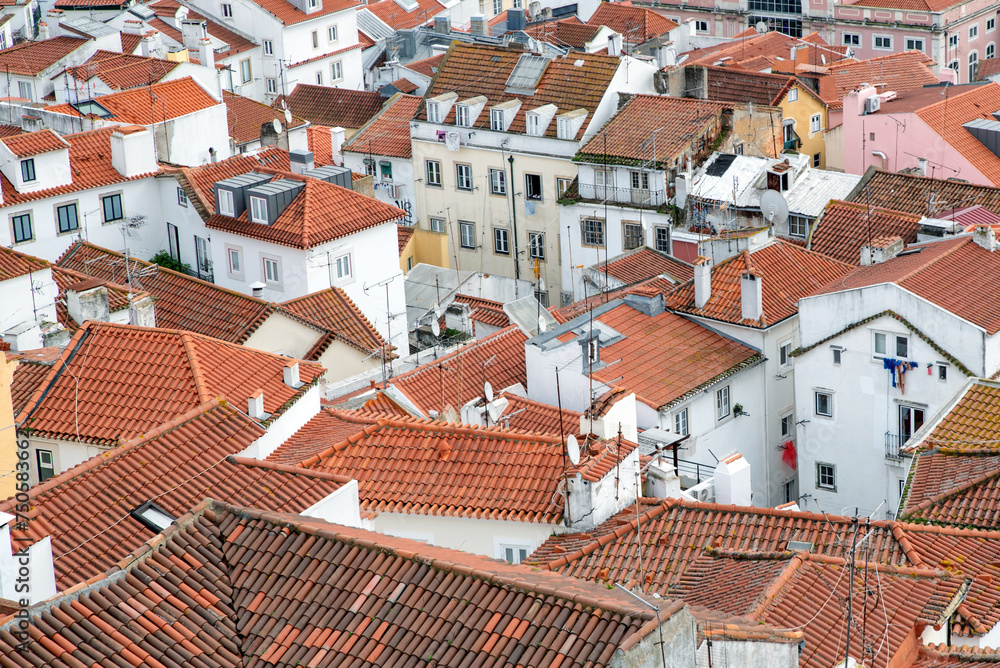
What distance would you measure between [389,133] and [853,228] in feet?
75.7

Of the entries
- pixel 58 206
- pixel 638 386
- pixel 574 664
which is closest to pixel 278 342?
pixel 638 386

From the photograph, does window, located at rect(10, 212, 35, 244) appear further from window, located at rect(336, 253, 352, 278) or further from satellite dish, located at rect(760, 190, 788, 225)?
satellite dish, located at rect(760, 190, 788, 225)

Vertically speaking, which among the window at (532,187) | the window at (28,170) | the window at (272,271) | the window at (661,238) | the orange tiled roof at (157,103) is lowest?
the window at (661,238)

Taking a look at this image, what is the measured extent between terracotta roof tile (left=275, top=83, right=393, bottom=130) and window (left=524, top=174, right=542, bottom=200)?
1239cm

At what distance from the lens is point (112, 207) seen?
51406mm

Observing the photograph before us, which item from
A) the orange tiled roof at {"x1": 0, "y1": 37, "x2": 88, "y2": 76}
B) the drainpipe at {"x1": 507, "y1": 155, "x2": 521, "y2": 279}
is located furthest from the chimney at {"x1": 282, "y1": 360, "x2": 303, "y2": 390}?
the orange tiled roof at {"x1": 0, "y1": 37, "x2": 88, "y2": 76}

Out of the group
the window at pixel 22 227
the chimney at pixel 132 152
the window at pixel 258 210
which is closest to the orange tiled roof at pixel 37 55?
the chimney at pixel 132 152

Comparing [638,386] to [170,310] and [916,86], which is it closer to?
[170,310]

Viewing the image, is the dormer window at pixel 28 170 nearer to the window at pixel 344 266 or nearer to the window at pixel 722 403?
the window at pixel 344 266

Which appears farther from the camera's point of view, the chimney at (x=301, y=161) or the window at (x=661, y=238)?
the window at (x=661, y=238)

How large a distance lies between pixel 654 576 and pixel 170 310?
21441mm

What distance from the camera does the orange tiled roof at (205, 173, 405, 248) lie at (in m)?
45.5

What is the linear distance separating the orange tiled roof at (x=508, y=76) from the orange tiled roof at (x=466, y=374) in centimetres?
1798

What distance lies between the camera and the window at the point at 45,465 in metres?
30.5
